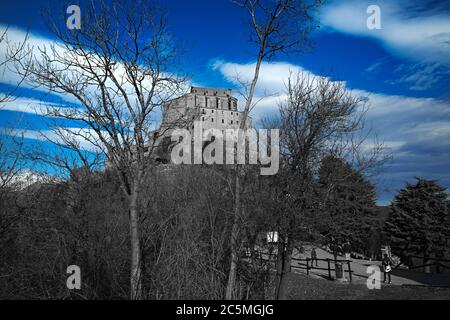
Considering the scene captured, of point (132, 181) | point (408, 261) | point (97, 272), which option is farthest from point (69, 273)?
point (408, 261)

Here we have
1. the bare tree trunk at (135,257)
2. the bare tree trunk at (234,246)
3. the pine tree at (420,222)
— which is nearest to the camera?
the bare tree trunk at (135,257)

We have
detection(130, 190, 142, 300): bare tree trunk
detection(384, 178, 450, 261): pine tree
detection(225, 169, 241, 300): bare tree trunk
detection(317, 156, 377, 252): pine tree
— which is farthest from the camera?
detection(384, 178, 450, 261): pine tree

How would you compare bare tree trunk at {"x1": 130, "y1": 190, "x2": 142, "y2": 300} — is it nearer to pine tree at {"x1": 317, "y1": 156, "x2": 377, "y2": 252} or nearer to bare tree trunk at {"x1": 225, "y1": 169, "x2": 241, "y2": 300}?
bare tree trunk at {"x1": 225, "y1": 169, "x2": 241, "y2": 300}

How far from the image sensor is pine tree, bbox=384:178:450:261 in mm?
31188

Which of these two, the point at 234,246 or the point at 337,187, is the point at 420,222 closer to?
the point at 337,187

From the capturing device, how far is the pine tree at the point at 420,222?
31188 mm

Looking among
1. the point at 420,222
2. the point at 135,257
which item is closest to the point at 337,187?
the point at 135,257

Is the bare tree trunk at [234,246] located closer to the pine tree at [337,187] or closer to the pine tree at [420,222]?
the pine tree at [337,187]

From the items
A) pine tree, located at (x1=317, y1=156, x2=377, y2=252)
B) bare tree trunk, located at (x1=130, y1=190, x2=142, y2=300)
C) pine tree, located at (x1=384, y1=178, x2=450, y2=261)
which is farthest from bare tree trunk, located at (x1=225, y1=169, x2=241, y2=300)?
pine tree, located at (x1=384, y1=178, x2=450, y2=261)

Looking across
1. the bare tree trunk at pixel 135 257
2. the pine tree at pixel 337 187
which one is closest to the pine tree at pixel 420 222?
the pine tree at pixel 337 187

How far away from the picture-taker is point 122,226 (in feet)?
43.7
